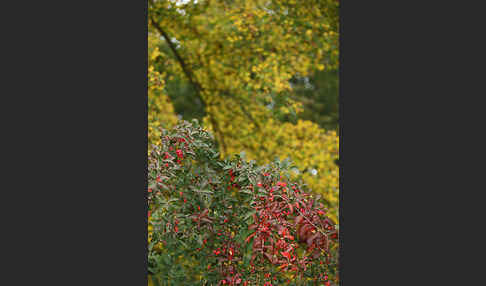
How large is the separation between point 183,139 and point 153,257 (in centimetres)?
74

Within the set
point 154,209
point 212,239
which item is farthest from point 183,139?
point 212,239

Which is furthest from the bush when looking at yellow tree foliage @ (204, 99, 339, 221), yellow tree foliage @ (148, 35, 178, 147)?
yellow tree foliage @ (204, 99, 339, 221)

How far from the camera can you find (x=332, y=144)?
4.85 m

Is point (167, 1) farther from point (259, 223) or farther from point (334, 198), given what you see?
point (259, 223)

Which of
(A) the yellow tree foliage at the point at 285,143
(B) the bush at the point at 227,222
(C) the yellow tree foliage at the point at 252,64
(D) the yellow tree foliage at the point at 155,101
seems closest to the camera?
(B) the bush at the point at 227,222

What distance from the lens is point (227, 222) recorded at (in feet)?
8.45

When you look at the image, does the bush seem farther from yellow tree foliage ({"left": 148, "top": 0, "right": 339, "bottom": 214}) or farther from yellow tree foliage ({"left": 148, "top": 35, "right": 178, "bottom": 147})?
yellow tree foliage ({"left": 148, "top": 0, "right": 339, "bottom": 214})

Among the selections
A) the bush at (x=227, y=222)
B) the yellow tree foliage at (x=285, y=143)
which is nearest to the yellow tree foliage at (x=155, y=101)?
the yellow tree foliage at (x=285, y=143)

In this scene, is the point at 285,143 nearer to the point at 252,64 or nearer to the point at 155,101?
the point at 252,64

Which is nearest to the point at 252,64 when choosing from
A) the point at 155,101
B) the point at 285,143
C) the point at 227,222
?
the point at 285,143

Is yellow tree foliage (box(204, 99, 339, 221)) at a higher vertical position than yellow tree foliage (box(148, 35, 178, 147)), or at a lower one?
lower

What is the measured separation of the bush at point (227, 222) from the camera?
2289 millimetres

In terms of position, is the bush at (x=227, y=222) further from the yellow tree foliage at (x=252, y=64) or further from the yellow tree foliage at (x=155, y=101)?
the yellow tree foliage at (x=252, y=64)

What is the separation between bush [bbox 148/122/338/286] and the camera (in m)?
2.29
